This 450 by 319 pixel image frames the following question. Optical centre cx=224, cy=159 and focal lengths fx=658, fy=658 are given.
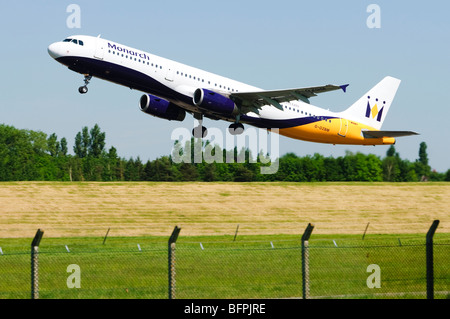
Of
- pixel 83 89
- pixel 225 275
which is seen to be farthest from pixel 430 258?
pixel 83 89

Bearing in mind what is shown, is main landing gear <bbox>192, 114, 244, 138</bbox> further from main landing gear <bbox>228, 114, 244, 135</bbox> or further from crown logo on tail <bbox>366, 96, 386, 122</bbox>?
crown logo on tail <bbox>366, 96, 386, 122</bbox>

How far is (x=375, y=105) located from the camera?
181 ft

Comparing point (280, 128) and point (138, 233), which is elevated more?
point (280, 128)

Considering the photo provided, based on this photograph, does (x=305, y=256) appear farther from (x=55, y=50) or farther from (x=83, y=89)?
(x=55, y=50)

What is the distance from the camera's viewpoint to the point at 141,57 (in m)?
37.2

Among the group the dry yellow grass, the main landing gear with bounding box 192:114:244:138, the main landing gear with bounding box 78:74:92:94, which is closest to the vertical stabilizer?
the dry yellow grass

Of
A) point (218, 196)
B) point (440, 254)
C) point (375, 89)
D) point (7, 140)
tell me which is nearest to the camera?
point (440, 254)

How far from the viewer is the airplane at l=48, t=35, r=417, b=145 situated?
119ft

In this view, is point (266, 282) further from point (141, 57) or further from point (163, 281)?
point (141, 57)

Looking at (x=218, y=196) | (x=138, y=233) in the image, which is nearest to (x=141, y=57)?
(x=138, y=233)

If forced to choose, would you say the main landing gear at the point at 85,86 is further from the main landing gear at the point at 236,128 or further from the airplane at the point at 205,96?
the main landing gear at the point at 236,128

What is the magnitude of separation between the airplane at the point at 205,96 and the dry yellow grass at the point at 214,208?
5.55 meters

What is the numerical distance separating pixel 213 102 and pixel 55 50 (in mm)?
9368
